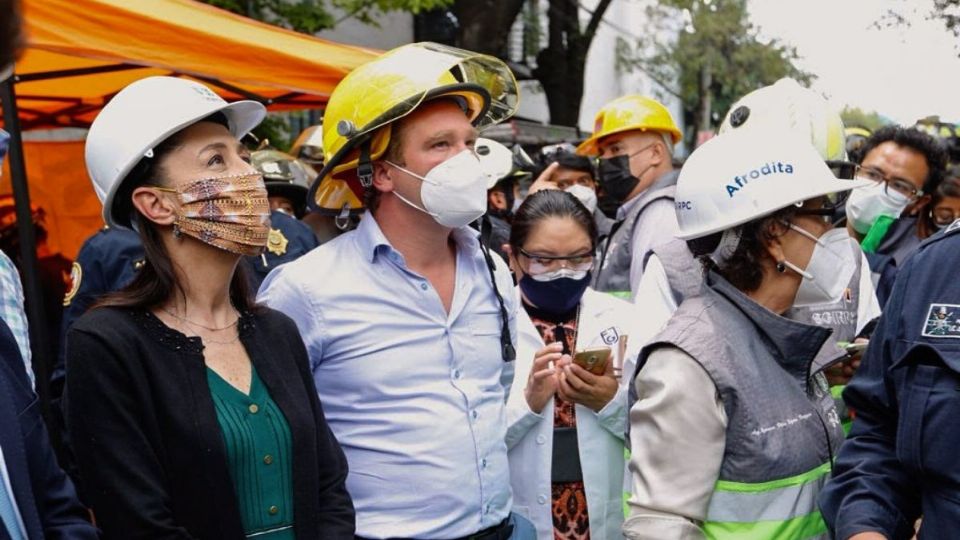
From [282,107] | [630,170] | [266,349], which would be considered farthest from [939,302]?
[282,107]

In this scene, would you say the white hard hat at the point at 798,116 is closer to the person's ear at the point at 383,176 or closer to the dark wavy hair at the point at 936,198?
the person's ear at the point at 383,176

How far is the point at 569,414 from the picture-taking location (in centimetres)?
379

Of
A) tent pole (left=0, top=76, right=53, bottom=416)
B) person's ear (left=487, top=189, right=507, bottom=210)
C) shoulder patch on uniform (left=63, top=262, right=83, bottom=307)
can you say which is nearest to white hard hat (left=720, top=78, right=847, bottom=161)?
shoulder patch on uniform (left=63, top=262, right=83, bottom=307)

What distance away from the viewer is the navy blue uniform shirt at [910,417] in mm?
2262

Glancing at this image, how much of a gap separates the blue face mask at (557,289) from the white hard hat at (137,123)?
1.53 metres

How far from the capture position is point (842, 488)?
2.51 m

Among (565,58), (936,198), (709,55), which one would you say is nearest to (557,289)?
(936,198)

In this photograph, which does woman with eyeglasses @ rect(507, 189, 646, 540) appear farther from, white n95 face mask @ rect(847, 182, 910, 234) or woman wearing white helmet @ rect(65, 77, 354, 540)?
white n95 face mask @ rect(847, 182, 910, 234)

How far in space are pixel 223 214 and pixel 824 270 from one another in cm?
155

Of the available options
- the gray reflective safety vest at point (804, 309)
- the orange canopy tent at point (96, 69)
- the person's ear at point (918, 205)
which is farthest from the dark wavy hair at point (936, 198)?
the orange canopy tent at point (96, 69)

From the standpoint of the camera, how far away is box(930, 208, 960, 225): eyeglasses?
17.9ft

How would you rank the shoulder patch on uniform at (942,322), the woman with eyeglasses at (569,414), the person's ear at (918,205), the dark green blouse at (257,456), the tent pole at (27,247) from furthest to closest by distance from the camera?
the person's ear at (918,205)
the tent pole at (27,247)
the woman with eyeglasses at (569,414)
the dark green blouse at (257,456)
the shoulder patch on uniform at (942,322)

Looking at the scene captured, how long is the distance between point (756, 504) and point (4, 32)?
190 cm

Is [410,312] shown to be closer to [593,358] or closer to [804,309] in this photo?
[593,358]
